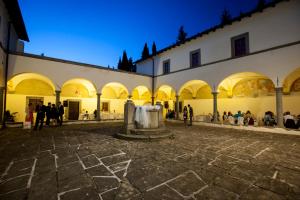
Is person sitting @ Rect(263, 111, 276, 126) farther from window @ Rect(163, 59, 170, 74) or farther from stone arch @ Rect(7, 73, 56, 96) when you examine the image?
stone arch @ Rect(7, 73, 56, 96)

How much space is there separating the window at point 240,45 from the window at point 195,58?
120 inches

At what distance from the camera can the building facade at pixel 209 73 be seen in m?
9.52

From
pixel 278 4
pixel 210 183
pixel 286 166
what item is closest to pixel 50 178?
pixel 210 183

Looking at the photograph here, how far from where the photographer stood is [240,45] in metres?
11.6

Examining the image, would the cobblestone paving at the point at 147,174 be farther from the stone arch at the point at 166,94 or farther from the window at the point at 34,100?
the stone arch at the point at 166,94

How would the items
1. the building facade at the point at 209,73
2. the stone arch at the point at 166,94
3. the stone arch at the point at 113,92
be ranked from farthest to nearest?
the stone arch at the point at 166,94 < the stone arch at the point at 113,92 < the building facade at the point at 209,73

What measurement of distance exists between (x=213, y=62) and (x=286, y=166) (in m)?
10.4

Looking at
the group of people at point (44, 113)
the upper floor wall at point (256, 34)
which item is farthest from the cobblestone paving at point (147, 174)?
the upper floor wall at point (256, 34)

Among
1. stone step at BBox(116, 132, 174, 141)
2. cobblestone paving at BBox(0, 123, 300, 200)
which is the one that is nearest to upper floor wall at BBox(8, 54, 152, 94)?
cobblestone paving at BBox(0, 123, 300, 200)

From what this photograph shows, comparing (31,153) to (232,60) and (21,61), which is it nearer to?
(21,61)

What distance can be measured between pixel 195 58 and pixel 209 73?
93.8 inches

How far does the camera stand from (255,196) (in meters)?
2.51

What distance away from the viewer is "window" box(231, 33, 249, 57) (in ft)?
36.3

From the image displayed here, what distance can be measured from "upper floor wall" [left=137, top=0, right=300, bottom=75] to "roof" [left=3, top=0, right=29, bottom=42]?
13188mm
